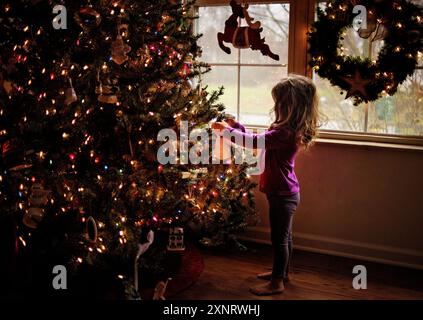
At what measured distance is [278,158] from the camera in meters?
2.72

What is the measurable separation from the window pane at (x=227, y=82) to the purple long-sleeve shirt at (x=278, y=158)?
3.19 ft

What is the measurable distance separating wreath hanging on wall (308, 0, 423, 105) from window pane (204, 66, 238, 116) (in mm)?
638

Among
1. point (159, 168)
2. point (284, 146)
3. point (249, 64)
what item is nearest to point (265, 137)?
point (284, 146)

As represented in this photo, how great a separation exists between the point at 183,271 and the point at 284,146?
1.01m

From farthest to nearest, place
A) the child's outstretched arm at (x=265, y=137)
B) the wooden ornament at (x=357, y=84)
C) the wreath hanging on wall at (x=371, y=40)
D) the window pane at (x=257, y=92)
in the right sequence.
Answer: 1. the window pane at (x=257, y=92)
2. the wooden ornament at (x=357, y=84)
3. the wreath hanging on wall at (x=371, y=40)
4. the child's outstretched arm at (x=265, y=137)

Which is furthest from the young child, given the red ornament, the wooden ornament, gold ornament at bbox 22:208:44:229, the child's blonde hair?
gold ornament at bbox 22:208:44:229

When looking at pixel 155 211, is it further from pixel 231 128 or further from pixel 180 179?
pixel 231 128

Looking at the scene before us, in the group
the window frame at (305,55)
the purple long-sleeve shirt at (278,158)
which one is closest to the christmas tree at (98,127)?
the purple long-sleeve shirt at (278,158)

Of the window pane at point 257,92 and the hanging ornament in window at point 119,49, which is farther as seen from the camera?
the window pane at point 257,92

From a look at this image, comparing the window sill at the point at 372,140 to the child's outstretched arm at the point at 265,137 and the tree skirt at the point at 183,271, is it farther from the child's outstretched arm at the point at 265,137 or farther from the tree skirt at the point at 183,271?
the tree skirt at the point at 183,271

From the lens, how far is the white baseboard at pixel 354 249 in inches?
127

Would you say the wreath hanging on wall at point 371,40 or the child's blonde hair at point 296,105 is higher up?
the wreath hanging on wall at point 371,40
